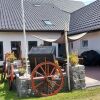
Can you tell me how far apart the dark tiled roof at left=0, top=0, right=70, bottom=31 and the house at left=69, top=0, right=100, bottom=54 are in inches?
57.2

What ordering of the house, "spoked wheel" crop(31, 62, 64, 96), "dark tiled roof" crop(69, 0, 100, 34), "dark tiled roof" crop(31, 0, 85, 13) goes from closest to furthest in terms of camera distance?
"spoked wheel" crop(31, 62, 64, 96) < the house < "dark tiled roof" crop(69, 0, 100, 34) < "dark tiled roof" crop(31, 0, 85, 13)

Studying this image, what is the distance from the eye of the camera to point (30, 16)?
23.7 metres

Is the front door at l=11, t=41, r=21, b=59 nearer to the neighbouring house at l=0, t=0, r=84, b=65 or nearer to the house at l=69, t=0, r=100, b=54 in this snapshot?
the neighbouring house at l=0, t=0, r=84, b=65

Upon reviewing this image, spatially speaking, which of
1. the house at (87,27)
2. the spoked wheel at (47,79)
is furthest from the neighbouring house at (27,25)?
the spoked wheel at (47,79)

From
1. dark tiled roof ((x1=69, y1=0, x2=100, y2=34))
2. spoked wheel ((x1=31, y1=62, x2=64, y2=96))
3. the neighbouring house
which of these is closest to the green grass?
spoked wheel ((x1=31, y1=62, x2=64, y2=96))

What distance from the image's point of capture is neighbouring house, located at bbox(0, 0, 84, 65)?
834 inches

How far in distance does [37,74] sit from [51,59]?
1056mm

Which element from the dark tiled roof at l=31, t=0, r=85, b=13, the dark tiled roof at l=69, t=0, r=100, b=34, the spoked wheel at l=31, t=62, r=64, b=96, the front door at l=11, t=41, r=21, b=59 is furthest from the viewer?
the dark tiled roof at l=31, t=0, r=85, b=13

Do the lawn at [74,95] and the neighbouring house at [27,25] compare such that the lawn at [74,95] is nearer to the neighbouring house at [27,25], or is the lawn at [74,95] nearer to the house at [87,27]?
the house at [87,27]

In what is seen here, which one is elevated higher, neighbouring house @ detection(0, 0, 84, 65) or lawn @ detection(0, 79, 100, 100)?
neighbouring house @ detection(0, 0, 84, 65)

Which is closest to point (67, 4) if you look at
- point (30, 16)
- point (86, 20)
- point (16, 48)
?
point (30, 16)

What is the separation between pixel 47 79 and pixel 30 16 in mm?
14087

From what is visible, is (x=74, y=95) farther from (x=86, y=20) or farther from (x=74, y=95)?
(x=86, y=20)

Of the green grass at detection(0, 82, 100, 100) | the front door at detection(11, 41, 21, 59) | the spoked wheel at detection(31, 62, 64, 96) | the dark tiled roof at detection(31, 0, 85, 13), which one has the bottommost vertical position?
the green grass at detection(0, 82, 100, 100)
